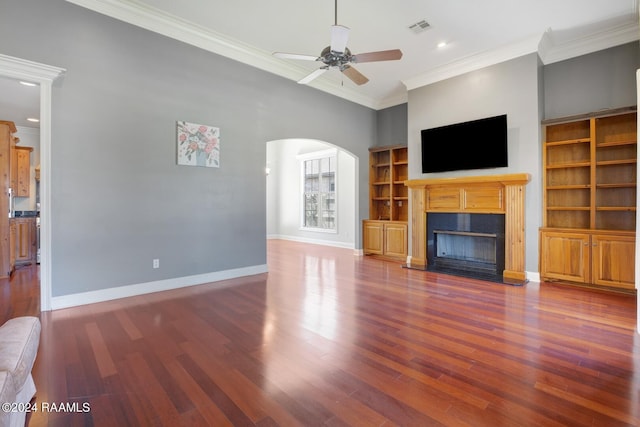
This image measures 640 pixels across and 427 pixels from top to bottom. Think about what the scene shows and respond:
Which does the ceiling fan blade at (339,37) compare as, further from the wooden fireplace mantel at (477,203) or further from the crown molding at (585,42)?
the crown molding at (585,42)

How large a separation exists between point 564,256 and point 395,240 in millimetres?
2977

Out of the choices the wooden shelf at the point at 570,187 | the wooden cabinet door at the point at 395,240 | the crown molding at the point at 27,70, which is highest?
the crown molding at the point at 27,70

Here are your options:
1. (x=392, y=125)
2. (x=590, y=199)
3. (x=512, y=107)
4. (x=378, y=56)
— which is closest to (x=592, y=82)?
(x=512, y=107)

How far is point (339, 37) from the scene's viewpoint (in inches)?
121

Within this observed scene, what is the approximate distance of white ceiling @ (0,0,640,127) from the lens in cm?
388

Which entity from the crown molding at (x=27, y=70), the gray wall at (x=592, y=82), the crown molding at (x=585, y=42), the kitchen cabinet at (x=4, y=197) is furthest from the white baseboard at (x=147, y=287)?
the crown molding at (x=585, y=42)

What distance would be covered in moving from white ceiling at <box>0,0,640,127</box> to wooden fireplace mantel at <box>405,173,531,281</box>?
6.55 feet

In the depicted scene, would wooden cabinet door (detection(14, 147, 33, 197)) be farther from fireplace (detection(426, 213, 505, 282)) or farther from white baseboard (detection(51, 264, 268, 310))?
fireplace (detection(426, 213, 505, 282))

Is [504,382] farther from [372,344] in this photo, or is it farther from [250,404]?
[250,404]

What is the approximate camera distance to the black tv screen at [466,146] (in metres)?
5.07

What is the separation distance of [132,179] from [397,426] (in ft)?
13.2

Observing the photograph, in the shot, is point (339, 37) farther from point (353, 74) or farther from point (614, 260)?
point (614, 260)

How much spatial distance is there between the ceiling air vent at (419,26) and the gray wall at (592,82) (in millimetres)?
2352

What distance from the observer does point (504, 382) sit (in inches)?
82.2
